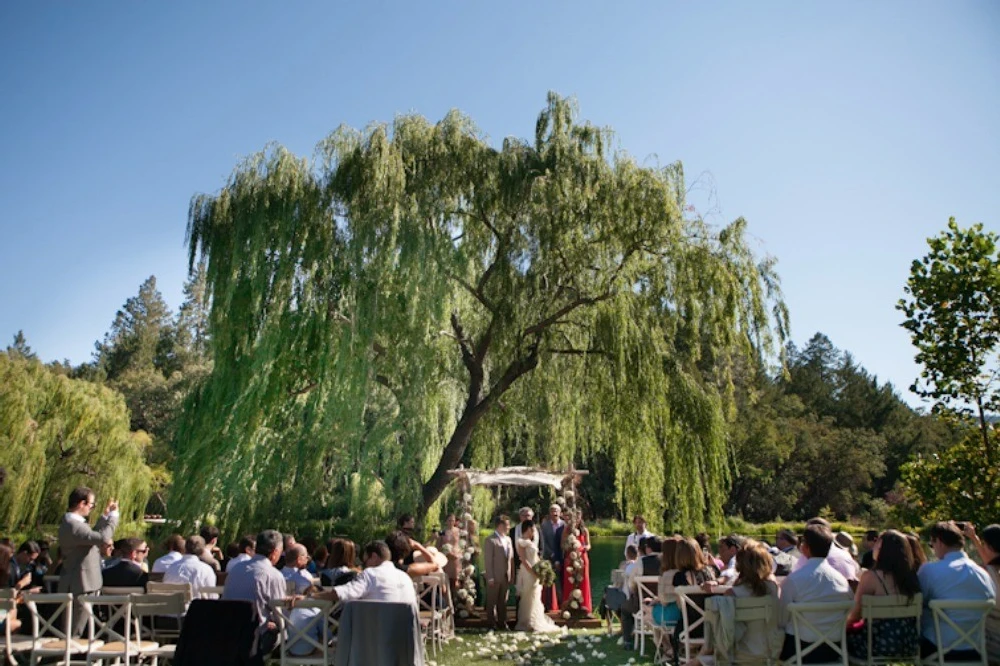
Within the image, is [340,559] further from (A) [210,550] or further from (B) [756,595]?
(B) [756,595]

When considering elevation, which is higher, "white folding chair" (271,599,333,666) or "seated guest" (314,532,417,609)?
"seated guest" (314,532,417,609)

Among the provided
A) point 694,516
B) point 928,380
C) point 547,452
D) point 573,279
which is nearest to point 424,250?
point 573,279

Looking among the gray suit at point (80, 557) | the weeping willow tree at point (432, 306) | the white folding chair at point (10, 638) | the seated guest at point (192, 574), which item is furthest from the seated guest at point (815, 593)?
the weeping willow tree at point (432, 306)

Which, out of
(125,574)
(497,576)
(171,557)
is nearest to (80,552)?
(125,574)

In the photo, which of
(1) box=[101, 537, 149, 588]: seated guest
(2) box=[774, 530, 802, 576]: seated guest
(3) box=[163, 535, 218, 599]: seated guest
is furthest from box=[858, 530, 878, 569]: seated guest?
(1) box=[101, 537, 149, 588]: seated guest

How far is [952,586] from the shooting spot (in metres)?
5.20

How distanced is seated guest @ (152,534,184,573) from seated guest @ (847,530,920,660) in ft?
18.5

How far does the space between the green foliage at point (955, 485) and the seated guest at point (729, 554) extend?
5170mm

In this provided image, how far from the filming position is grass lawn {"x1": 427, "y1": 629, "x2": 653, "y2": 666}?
801 centimetres

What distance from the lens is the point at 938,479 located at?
1159cm

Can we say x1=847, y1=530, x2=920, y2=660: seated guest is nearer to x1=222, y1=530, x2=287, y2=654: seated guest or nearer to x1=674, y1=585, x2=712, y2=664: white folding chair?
x1=674, y1=585, x2=712, y2=664: white folding chair

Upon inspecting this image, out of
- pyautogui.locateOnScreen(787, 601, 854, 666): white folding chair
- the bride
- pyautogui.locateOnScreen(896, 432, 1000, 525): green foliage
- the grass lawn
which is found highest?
pyautogui.locateOnScreen(896, 432, 1000, 525): green foliage

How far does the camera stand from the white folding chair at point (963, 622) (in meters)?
5.05

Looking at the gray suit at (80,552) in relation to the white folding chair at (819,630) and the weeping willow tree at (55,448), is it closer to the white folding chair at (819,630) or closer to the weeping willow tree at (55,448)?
the white folding chair at (819,630)
